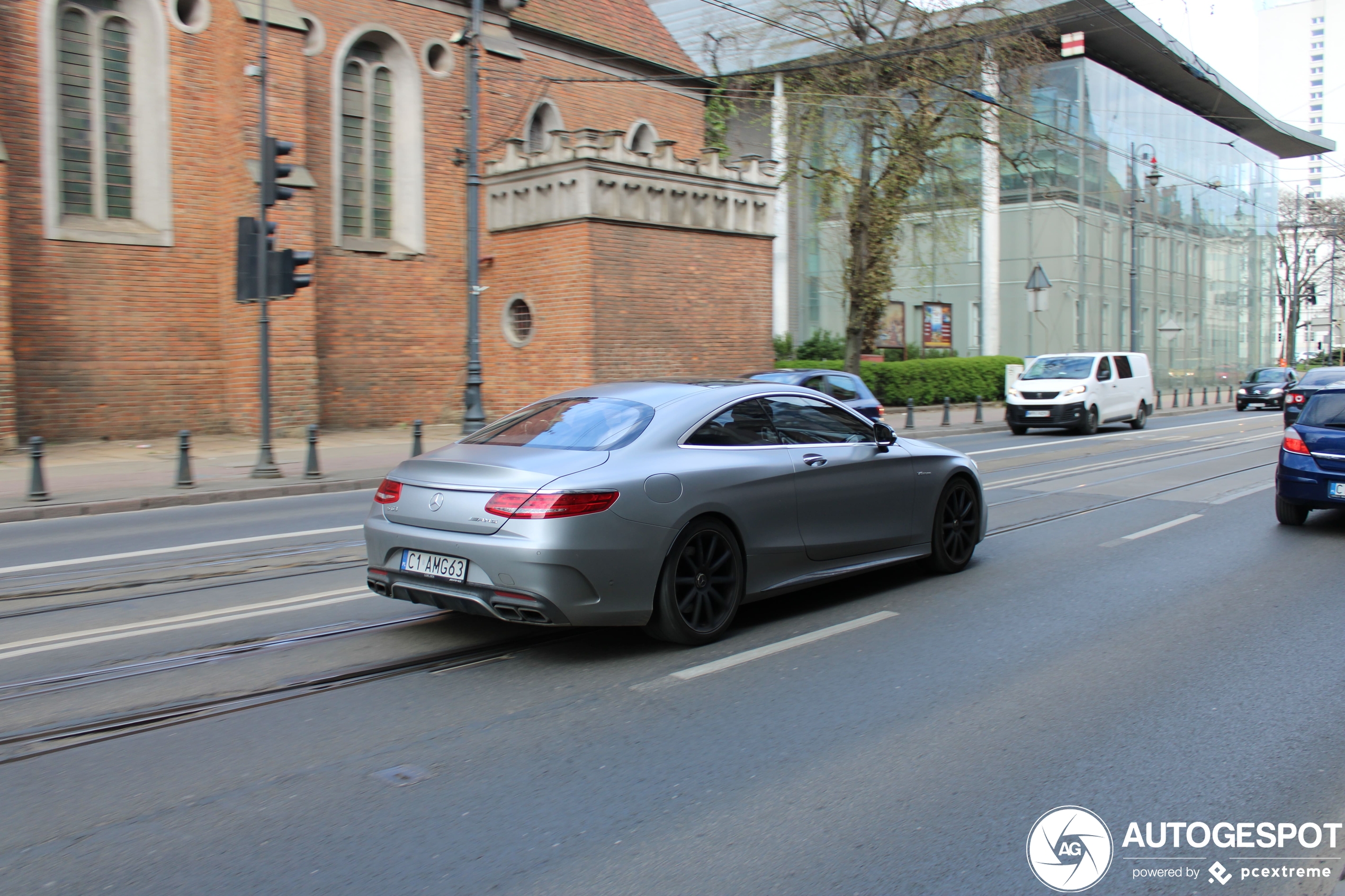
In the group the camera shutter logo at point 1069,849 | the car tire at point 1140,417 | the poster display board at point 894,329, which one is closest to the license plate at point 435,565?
the camera shutter logo at point 1069,849

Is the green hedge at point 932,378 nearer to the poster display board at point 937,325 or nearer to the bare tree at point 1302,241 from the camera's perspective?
the poster display board at point 937,325

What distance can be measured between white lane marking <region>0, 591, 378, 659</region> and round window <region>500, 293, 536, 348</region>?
A: 60.3 ft

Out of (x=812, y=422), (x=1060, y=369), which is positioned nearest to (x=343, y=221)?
(x=1060, y=369)

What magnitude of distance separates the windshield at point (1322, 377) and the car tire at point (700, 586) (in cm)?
2416

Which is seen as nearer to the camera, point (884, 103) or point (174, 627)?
point (174, 627)

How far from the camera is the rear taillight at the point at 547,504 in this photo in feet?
18.0

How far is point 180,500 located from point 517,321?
13.2 metres

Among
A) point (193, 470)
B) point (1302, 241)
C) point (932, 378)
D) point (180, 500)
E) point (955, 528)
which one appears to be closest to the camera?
point (955, 528)

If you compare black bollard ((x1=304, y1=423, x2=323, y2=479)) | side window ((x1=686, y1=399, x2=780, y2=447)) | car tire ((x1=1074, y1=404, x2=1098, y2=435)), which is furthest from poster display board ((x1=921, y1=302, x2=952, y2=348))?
side window ((x1=686, y1=399, x2=780, y2=447))

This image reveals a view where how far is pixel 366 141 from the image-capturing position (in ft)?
81.4

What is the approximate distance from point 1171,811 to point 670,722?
2024mm

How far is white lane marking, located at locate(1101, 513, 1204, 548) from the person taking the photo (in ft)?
31.6

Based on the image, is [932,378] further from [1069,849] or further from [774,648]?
[1069,849]

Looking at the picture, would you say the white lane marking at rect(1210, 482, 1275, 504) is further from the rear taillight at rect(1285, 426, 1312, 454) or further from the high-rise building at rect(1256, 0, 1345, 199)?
the high-rise building at rect(1256, 0, 1345, 199)
